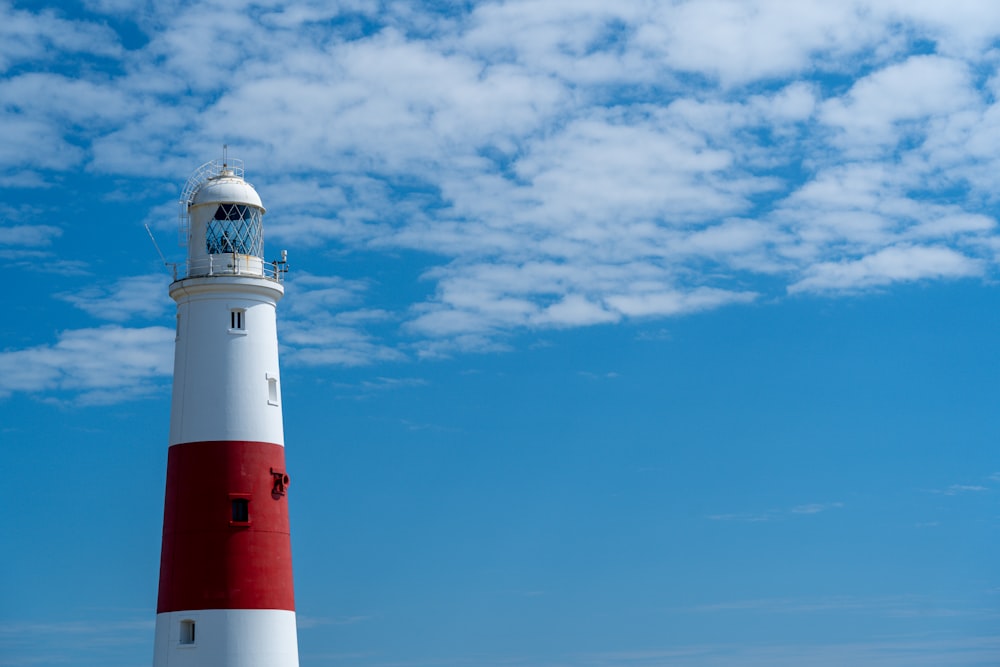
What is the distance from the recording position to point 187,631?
129 ft

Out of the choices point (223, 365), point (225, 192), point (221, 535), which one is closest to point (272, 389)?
point (223, 365)

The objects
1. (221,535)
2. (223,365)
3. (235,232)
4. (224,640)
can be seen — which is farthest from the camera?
(235,232)

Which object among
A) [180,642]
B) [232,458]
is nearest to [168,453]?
[232,458]

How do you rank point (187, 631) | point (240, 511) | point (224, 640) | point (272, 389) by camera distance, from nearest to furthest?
point (224, 640)
point (187, 631)
point (240, 511)
point (272, 389)

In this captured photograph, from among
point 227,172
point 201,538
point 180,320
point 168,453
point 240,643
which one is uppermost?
point 227,172

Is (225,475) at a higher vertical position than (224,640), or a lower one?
higher

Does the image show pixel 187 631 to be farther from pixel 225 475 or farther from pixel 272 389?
pixel 272 389

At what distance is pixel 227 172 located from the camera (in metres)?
42.8

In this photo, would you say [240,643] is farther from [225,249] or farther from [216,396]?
[225,249]

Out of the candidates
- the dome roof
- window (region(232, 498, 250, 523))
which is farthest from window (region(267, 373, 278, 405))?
the dome roof

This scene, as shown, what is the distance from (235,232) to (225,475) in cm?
665

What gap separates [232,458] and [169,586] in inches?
145

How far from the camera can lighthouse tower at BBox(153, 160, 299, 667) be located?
129ft

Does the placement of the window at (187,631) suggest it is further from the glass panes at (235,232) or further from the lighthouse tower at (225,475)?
the glass panes at (235,232)
